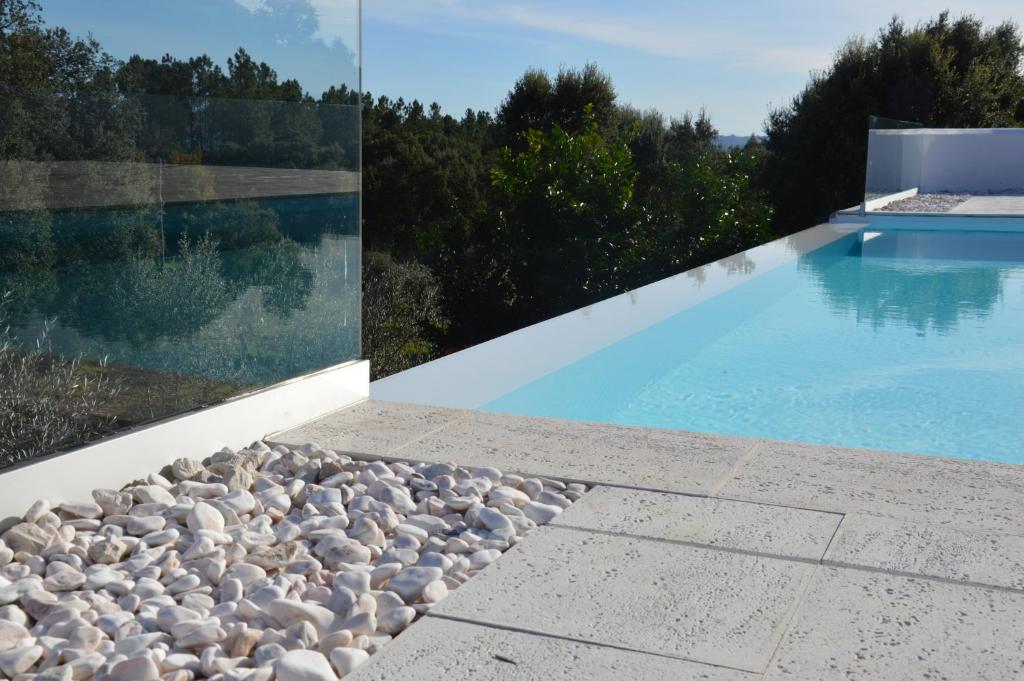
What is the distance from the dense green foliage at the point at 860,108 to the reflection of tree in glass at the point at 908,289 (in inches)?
366

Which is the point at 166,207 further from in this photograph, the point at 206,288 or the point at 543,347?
the point at 543,347

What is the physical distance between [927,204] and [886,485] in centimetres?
1293

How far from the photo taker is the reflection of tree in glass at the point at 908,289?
7.08 meters

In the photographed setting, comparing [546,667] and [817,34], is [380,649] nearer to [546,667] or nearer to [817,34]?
[546,667]

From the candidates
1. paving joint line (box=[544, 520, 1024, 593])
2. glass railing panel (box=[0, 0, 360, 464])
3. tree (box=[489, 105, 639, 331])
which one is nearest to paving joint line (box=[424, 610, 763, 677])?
paving joint line (box=[544, 520, 1024, 593])

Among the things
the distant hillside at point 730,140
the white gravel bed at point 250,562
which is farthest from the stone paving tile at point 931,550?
the distant hillside at point 730,140

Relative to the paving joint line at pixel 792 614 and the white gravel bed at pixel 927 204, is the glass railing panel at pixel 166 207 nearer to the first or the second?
the paving joint line at pixel 792 614

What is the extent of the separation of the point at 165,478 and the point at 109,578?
693 mm

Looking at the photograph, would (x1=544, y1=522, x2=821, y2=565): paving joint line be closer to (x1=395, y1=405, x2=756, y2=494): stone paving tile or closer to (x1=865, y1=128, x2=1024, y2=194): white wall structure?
(x1=395, y1=405, x2=756, y2=494): stone paving tile

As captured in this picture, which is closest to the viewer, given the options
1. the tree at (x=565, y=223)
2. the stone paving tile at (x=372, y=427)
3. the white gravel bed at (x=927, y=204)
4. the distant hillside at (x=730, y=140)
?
the stone paving tile at (x=372, y=427)

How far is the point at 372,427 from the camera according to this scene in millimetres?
3336

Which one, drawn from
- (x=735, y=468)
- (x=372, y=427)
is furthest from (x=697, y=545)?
(x=372, y=427)

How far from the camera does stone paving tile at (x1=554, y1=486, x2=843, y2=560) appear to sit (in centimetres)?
228

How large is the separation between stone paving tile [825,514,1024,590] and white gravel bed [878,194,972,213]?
11989 millimetres
